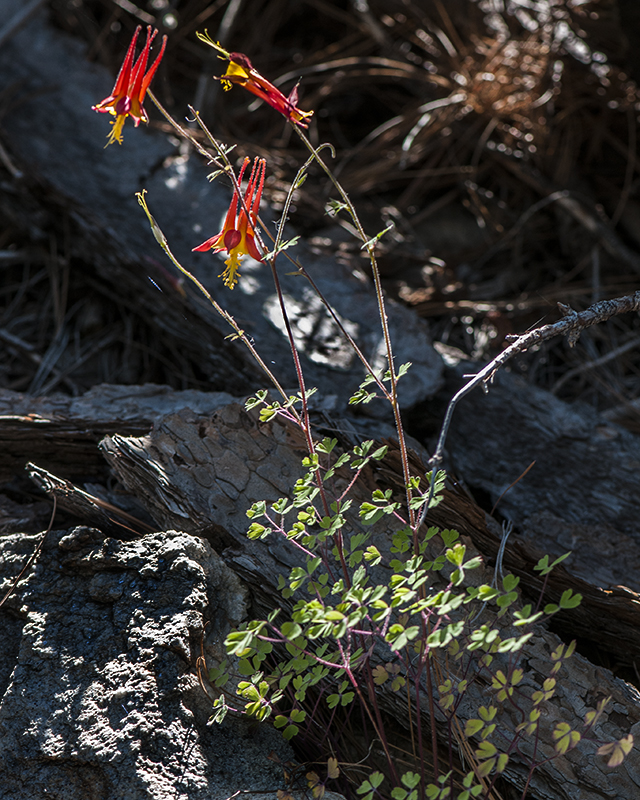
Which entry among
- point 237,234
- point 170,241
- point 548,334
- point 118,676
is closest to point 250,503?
point 118,676

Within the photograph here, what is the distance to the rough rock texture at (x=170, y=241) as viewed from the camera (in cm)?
249

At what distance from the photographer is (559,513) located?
2.18 m

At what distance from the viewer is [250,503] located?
1.88 m

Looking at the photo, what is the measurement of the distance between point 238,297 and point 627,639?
1886mm

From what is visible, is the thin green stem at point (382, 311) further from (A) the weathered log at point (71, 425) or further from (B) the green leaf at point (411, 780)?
(A) the weathered log at point (71, 425)

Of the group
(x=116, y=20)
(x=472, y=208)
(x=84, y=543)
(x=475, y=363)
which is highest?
(x=116, y=20)

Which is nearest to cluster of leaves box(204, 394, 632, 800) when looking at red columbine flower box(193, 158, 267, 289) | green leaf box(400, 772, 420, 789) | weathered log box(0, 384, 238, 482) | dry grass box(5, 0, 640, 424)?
green leaf box(400, 772, 420, 789)

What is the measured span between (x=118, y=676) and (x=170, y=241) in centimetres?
194

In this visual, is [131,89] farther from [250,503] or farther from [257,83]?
[250,503]

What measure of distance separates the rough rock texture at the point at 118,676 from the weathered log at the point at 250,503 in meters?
0.09

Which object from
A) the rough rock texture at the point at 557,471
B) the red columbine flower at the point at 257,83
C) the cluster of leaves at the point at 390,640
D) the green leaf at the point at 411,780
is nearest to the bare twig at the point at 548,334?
the cluster of leaves at the point at 390,640

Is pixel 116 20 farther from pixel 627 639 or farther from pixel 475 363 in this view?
pixel 627 639

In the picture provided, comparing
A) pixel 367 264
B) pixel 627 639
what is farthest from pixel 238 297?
pixel 627 639

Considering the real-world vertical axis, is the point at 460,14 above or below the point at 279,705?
above
